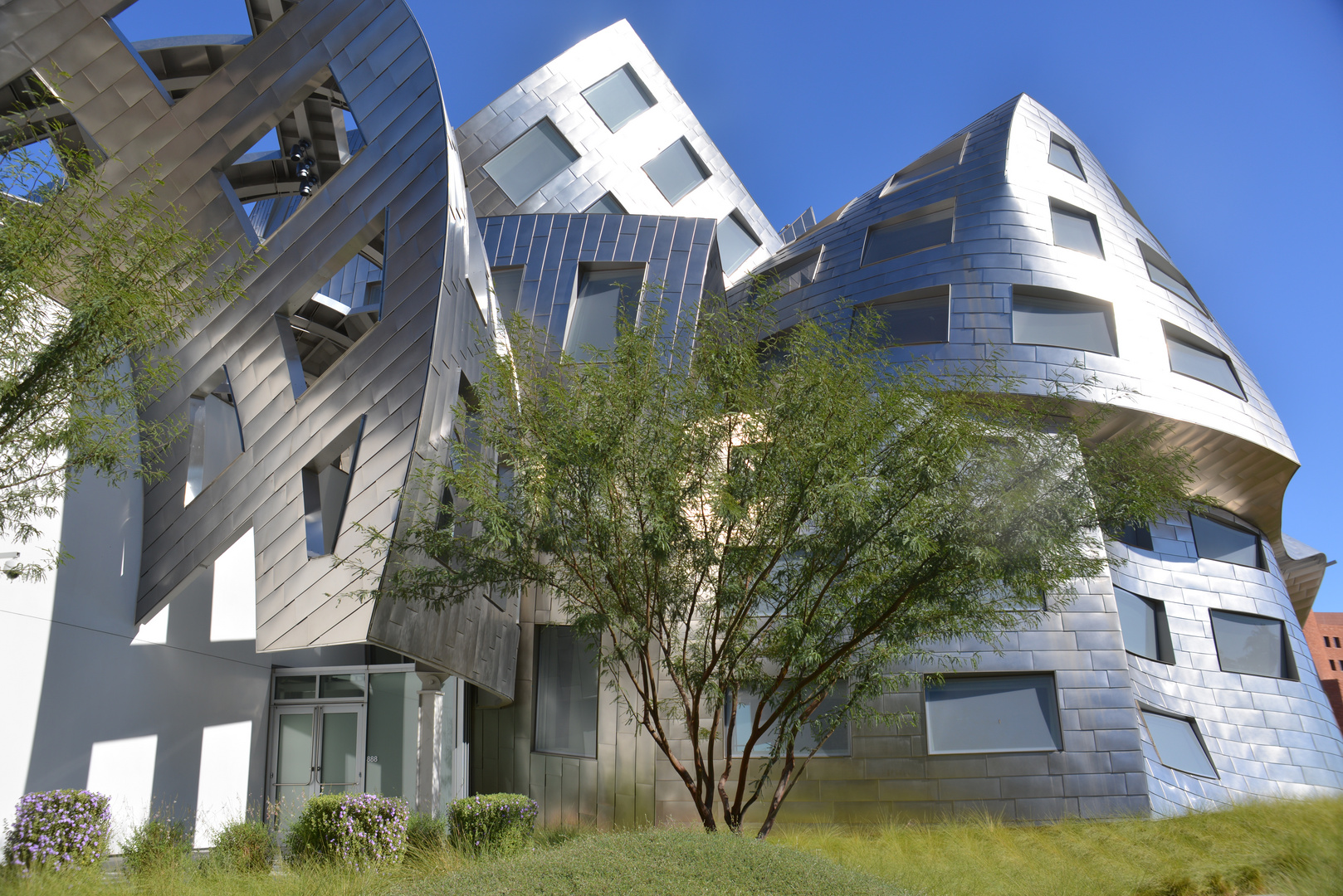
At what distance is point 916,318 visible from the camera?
19594 mm

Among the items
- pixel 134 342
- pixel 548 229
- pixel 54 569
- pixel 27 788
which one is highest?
pixel 548 229

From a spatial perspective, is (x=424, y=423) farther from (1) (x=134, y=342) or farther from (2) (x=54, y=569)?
(2) (x=54, y=569)

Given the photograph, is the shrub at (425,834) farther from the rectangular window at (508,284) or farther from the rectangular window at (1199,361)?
the rectangular window at (1199,361)

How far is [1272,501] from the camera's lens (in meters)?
19.9

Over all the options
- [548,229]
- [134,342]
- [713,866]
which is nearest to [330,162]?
[548,229]

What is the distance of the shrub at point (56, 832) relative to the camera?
9617 millimetres

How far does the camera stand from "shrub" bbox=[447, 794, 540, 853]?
39.9 ft

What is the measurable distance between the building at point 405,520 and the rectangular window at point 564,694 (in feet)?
0.20

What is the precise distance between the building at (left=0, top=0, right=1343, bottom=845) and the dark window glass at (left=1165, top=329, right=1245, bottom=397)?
0.29 ft

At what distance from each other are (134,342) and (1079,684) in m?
14.5

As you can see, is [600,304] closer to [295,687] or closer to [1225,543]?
[295,687]

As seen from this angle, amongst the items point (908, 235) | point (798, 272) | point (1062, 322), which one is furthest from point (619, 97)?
point (1062, 322)

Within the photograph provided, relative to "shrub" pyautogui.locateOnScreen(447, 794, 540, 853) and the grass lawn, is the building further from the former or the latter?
the grass lawn

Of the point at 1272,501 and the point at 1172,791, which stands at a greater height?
the point at 1272,501
